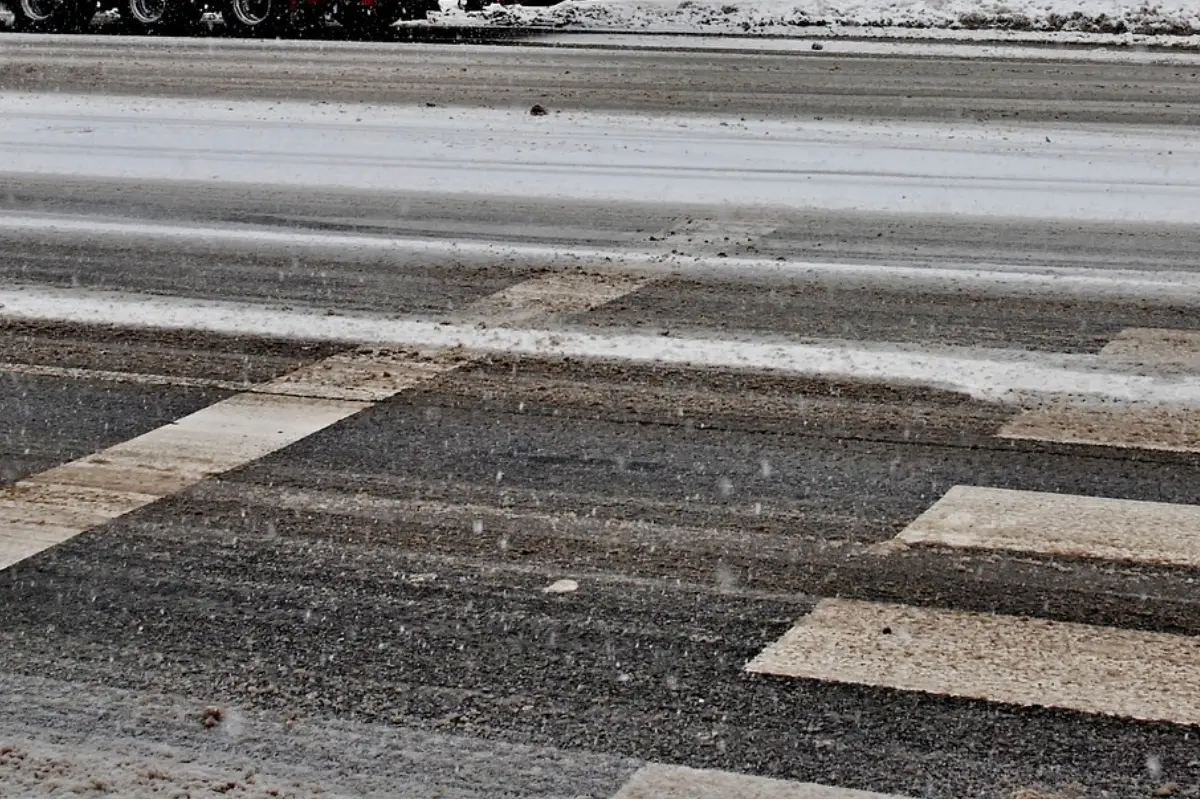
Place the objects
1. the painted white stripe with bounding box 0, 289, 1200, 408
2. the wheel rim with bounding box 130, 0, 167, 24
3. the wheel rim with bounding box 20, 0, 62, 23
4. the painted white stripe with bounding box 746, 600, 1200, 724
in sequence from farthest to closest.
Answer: the wheel rim with bounding box 20, 0, 62, 23 → the wheel rim with bounding box 130, 0, 167, 24 → the painted white stripe with bounding box 0, 289, 1200, 408 → the painted white stripe with bounding box 746, 600, 1200, 724

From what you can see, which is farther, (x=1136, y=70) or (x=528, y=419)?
(x=1136, y=70)

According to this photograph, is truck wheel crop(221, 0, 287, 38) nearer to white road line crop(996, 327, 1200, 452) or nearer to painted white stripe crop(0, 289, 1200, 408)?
painted white stripe crop(0, 289, 1200, 408)

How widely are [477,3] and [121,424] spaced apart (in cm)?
1814

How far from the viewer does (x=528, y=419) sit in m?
6.23

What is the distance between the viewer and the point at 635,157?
1216cm

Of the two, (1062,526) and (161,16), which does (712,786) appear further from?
(161,16)

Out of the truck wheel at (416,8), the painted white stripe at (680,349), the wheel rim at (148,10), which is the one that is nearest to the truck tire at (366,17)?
the truck wheel at (416,8)

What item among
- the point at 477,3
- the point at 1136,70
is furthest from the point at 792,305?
the point at 477,3

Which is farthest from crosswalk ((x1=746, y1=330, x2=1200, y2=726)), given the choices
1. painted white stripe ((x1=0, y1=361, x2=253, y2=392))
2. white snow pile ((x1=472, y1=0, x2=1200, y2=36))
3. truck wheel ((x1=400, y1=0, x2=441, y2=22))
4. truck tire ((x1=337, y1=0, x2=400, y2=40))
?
truck wheel ((x1=400, y1=0, x2=441, y2=22))

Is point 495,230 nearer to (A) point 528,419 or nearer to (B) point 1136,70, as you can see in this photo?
(A) point 528,419

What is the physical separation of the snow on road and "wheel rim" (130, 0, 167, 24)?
8.27 metres

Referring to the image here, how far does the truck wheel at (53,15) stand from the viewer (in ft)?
75.1

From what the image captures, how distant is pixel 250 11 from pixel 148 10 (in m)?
1.43

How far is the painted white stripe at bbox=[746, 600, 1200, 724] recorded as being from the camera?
13.1 feet
